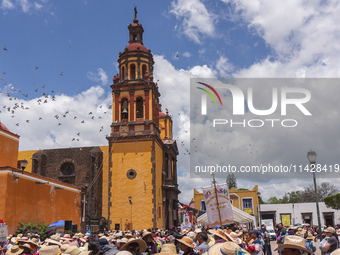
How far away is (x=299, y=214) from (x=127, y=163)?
34460 millimetres

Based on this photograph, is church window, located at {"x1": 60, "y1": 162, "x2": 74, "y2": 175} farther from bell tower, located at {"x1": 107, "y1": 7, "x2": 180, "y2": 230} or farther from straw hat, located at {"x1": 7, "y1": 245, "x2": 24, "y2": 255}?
straw hat, located at {"x1": 7, "y1": 245, "x2": 24, "y2": 255}

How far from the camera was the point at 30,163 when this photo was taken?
34156mm

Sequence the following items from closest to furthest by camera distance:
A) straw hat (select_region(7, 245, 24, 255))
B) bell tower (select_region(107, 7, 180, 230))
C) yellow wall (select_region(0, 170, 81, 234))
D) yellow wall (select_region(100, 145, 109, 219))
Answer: straw hat (select_region(7, 245, 24, 255))
yellow wall (select_region(0, 170, 81, 234))
bell tower (select_region(107, 7, 180, 230))
yellow wall (select_region(100, 145, 109, 219))

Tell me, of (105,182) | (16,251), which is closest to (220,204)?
(16,251)

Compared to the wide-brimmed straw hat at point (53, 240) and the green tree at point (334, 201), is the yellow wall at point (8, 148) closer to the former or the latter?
the wide-brimmed straw hat at point (53, 240)

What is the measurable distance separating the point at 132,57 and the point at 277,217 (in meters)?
35.9

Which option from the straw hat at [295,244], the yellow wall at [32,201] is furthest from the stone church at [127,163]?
the straw hat at [295,244]

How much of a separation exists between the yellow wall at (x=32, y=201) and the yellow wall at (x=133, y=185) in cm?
667

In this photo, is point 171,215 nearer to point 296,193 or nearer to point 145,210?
point 145,210

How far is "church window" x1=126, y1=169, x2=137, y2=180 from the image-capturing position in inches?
1225

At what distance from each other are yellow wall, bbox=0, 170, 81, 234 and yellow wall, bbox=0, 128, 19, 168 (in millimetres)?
2766

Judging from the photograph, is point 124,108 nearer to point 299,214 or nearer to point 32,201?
point 32,201

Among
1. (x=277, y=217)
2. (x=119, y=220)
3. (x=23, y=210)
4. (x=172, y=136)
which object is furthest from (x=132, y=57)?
(x=277, y=217)

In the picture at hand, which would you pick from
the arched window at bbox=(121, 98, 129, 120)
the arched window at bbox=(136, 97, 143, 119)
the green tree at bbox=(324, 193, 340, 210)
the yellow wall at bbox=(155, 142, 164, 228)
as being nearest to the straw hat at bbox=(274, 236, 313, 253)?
the yellow wall at bbox=(155, 142, 164, 228)
